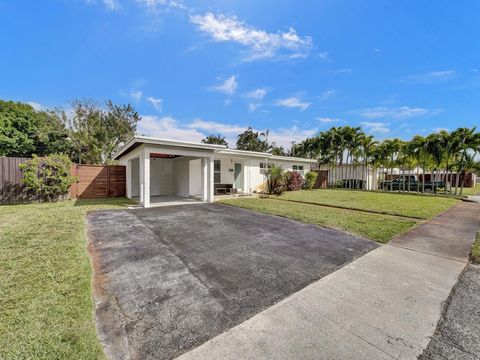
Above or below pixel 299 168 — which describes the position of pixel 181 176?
below

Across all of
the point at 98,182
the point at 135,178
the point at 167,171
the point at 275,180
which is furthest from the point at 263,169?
the point at 98,182

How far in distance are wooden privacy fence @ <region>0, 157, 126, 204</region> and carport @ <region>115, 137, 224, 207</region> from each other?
0.83 m

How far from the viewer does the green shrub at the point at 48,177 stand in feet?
32.0

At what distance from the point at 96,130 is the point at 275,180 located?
22.9m

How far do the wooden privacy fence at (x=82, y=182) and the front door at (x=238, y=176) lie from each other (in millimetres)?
A: 7351

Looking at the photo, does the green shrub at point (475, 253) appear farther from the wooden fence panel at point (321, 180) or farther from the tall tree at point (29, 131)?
the tall tree at point (29, 131)

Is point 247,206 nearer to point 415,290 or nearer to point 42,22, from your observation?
point 415,290

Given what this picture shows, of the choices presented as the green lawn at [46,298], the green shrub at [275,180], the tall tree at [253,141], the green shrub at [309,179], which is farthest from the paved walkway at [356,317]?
the tall tree at [253,141]

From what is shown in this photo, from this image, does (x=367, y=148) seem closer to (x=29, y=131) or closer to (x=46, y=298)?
(x=46, y=298)

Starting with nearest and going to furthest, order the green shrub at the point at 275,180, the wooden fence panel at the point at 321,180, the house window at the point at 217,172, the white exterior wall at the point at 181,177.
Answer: the white exterior wall at the point at 181,177 < the house window at the point at 217,172 < the green shrub at the point at 275,180 < the wooden fence panel at the point at 321,180

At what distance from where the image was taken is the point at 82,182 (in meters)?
12.0

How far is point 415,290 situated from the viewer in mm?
2986

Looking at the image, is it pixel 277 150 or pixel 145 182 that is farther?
pixel 277 150

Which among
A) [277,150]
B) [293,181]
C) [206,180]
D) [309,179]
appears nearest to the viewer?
[206,180]
